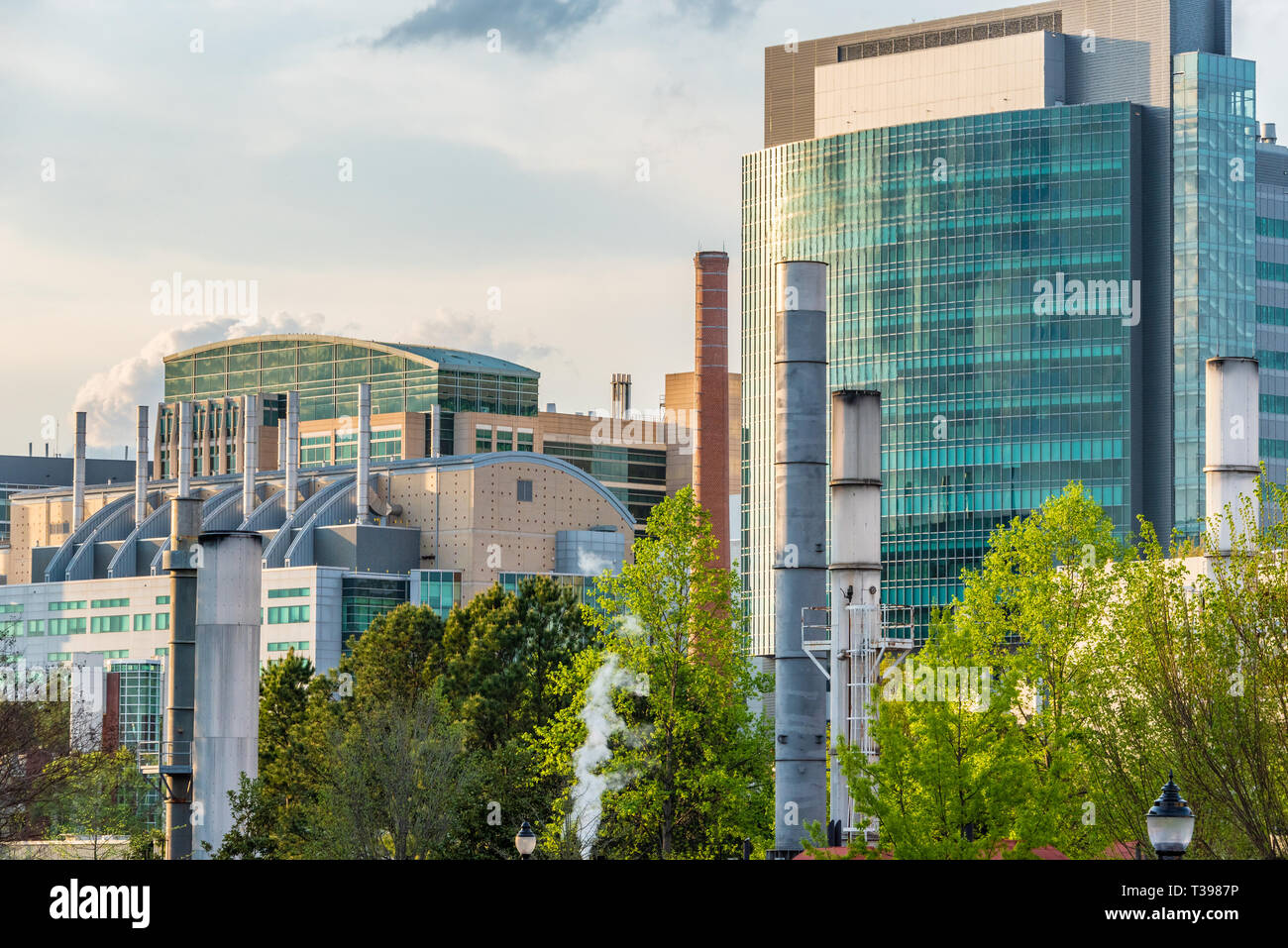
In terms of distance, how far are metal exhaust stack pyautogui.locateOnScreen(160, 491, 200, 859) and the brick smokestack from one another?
42.7 m

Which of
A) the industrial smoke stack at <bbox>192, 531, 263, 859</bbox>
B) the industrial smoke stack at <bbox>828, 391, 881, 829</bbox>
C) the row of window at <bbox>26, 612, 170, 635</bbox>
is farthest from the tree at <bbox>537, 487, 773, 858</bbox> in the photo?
the row of window at <bbox>26, 612, 170, 635</bbox>

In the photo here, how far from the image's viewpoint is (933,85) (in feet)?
561

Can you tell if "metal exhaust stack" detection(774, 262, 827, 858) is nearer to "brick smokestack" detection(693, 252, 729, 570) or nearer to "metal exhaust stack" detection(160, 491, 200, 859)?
"metal exhaust stack" detection(160, 491, 200, 859)

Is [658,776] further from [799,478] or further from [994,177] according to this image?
[994,177]

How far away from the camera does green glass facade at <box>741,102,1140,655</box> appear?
158000 millimetres

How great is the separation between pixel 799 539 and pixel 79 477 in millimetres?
137315

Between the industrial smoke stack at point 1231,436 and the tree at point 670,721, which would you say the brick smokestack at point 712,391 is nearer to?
the tree at point 670,721

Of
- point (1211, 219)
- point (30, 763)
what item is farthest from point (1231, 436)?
point (1211, 219)

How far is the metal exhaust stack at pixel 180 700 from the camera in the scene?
72.7 meters

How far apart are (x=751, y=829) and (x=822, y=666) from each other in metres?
5.96

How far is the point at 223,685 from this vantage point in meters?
71.7

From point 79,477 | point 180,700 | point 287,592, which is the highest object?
point 79,477

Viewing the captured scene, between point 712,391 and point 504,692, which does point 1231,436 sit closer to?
point 504,692
